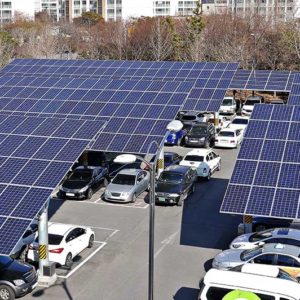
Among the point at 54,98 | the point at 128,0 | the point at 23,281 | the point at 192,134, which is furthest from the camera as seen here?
the point at 128,0

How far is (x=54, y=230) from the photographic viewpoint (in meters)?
19.2

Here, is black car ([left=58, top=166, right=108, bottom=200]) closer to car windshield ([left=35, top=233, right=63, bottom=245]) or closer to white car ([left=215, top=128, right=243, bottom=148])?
car windshield ([left=35, top=233, right=63, bottom=245])

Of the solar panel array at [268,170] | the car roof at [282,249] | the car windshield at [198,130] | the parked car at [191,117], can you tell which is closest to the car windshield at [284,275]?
the car roof at [282,249]

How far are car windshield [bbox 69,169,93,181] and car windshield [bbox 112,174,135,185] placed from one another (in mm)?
1363

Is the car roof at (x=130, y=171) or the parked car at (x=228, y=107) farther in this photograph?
the parked car at (x=228, y=107)

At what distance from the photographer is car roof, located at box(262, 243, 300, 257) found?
17.3 metres

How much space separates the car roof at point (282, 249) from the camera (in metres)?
17.3

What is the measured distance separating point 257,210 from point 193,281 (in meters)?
2.95

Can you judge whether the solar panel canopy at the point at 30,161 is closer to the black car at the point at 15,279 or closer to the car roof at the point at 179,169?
the black car at the point at 15,279

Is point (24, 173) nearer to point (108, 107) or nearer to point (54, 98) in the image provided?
point (108, 107)

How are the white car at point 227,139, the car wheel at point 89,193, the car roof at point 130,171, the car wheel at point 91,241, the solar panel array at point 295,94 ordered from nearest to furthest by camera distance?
the car wheel at point 91,241, the car wheel at point 89,193, the car roof at point 130,171, the solar panel array at point 295,94, the white car at point 227,139

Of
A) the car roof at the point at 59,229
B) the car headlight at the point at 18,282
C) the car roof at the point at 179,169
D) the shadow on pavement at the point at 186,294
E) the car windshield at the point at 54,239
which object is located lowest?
the shadow on pavement at the point at 186,294

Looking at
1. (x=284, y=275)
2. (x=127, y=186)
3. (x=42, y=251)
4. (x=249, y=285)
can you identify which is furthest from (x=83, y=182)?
(x=249, y=285)

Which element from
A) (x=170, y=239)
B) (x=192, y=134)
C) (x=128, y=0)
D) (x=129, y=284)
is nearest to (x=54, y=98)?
(x=192, y=134)
